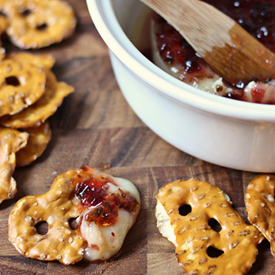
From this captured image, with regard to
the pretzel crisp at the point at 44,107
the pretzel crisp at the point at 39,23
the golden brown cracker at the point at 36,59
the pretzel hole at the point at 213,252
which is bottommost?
the pretzel hole at the point at 213,252

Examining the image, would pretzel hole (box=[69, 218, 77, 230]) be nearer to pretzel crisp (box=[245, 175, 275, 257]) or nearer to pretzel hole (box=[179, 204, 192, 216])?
pretzel hole (box=[179, 204, 192, 216])

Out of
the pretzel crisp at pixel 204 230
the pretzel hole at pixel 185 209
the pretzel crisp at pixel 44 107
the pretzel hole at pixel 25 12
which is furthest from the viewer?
the pretzel hole at pixel 25 12

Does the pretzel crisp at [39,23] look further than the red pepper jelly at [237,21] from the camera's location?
Yes

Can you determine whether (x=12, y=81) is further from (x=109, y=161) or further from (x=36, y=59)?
(x=109, y=161)

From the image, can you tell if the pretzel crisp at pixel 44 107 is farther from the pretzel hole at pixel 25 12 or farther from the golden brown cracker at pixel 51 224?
the pretzel hole at pixel 25 12

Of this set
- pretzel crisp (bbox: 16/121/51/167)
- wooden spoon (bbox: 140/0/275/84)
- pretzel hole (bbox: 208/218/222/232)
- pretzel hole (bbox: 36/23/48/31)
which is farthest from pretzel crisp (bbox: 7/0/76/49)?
pretzel hole (bbox: 208/218/222/232)

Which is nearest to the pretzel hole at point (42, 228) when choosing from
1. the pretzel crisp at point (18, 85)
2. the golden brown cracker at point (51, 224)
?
the golden brown cracker at point (51, 224)
